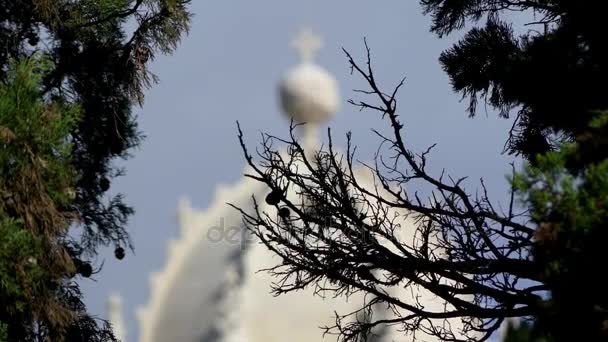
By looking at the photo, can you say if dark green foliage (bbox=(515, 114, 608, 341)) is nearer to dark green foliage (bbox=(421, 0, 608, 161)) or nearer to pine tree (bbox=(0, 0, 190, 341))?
dark green foliage (bbox=(421, 0, 608, 161))

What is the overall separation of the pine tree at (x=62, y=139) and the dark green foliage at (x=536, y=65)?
5.63 feet

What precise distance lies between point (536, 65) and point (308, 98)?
14.5 metres

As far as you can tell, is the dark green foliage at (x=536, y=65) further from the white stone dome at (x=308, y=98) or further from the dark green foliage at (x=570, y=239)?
the white stone dome at (x=308, y=98)

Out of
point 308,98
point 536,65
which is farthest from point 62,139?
point 308,98

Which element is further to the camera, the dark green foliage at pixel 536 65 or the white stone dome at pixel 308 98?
the white stone dome at pixel 308 98

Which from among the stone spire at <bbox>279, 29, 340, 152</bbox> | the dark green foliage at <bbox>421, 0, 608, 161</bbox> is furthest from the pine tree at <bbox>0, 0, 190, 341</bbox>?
the stone spire at <bbox>279, 29, 340, 152</bbox>

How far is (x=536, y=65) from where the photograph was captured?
7547 millimetres

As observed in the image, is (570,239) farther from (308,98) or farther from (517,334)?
(308,98)

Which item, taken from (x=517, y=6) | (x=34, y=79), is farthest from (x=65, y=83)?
(x=517, y=6)

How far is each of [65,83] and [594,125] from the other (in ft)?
15.0

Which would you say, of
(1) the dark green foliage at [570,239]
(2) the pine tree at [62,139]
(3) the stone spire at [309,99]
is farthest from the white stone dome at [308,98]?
(1) the dark green foliage at [570,239]

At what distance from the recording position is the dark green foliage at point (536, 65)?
23.1 feet

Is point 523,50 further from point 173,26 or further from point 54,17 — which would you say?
point 54,17

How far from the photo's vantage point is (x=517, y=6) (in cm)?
856
